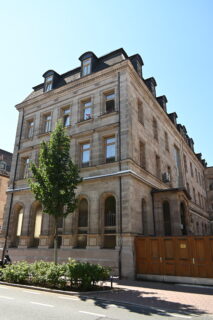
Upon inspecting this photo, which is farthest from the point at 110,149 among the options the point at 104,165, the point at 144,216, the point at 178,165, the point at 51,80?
the point at 178,165

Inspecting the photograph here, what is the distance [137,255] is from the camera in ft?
44.9

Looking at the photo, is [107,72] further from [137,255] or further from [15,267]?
[15,267]

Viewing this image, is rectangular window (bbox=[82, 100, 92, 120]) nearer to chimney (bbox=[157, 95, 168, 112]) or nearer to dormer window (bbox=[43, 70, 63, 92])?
dormer window (bbox=[43, 70, 63, 92])

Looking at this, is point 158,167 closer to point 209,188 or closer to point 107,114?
→ point 107,114

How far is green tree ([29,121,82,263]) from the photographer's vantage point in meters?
12.6

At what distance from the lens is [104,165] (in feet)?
Result: 53.3

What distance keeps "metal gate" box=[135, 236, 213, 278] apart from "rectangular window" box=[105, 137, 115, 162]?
576cm

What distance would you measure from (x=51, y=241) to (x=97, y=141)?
8072 mm

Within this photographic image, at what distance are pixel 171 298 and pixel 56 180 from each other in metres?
7.81

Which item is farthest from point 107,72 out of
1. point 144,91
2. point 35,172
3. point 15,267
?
point 15,267

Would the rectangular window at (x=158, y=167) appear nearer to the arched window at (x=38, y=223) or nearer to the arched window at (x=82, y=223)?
the arched window at (x=82, y=223)

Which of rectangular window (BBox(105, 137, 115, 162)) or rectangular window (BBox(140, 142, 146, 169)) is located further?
rectangular window (BBox(140, 142, 146, 169))

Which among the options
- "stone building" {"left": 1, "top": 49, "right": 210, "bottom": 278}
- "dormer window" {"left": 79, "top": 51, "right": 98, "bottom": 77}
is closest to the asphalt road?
"stone building" {"left": 1, "top": 49, "right": 210, "bottom": 278}

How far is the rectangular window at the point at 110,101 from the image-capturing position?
18516mm
